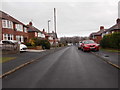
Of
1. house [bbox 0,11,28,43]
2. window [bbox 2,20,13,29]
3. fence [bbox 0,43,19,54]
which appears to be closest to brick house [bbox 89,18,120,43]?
house [bbox 0,11,28,43]

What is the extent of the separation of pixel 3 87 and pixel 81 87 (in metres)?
2.72

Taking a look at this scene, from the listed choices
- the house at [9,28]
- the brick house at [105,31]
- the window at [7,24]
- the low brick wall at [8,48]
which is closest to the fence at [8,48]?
the low brick wall at [8,48]

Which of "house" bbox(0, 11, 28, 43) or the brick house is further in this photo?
the brick house

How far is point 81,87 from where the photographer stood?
14.0 ft

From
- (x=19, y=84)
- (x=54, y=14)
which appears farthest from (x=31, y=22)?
(x=19, y=84)

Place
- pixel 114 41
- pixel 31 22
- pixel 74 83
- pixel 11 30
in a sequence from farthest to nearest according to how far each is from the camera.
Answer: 1. pixel 31 22
2. pixel 11 30
3. pixel 114 41
4. pixel 74 83

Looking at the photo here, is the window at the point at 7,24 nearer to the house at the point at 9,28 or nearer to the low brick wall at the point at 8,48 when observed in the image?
the house at the point at 9,28

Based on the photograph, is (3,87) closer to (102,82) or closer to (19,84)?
(19,84)

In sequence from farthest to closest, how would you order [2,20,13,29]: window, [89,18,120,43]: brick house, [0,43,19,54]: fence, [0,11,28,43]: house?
A: [89,18,120,43]: brick house
[2,20,13,29]: window
[0,11,28,43]: house
[0,43,19,54]: fence

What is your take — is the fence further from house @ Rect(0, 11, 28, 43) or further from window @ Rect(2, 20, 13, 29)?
window @ Rect(2, 20, 13, 29)

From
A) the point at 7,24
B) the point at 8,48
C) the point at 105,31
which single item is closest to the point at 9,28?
the point at 7,24

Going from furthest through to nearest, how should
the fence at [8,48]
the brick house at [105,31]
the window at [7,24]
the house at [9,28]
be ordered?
the brick house at [105,31]
the window at [7,24]
the house at [9,28]
the fence at [8,48]

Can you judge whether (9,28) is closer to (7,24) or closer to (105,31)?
(7,24)

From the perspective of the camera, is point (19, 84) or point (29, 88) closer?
point (29, 88)
